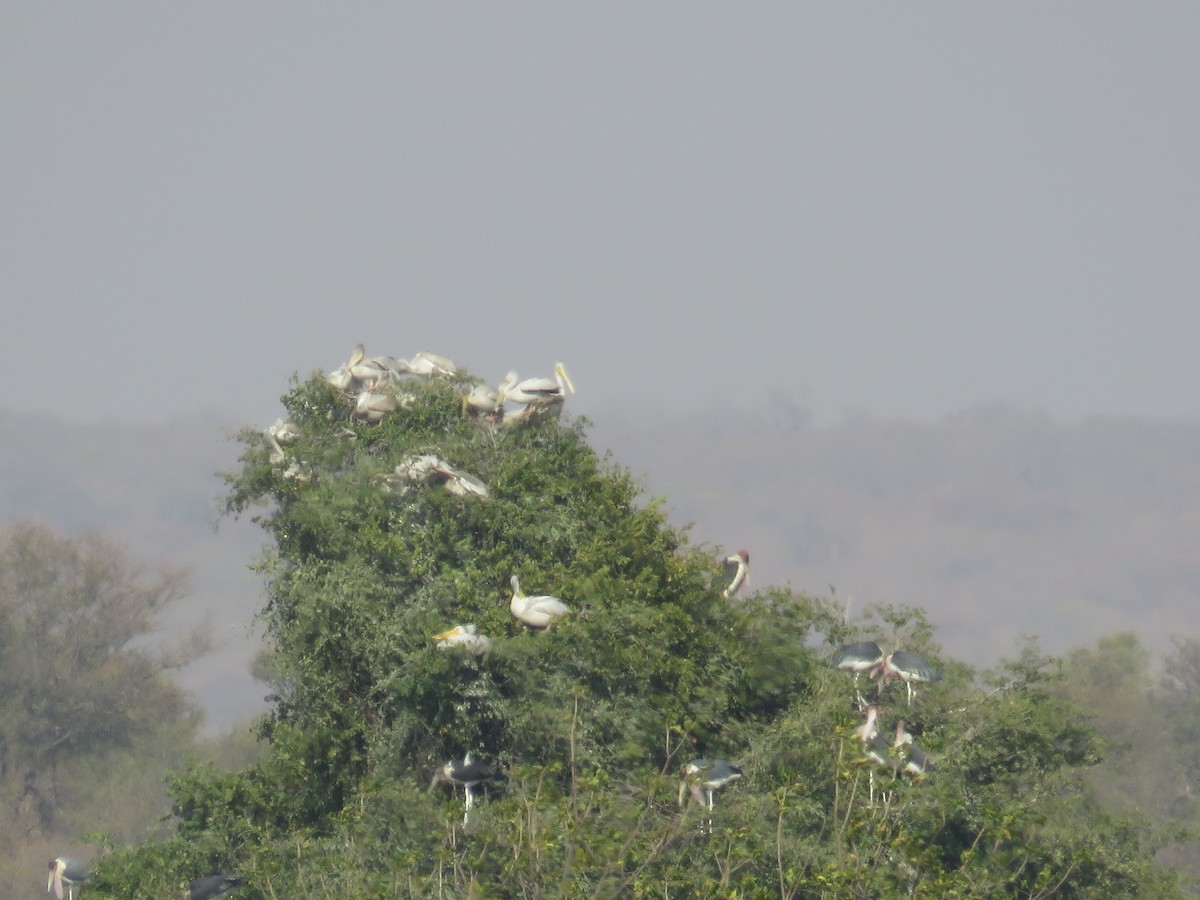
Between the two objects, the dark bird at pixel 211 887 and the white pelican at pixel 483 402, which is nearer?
the dark bird at pixel 211 887

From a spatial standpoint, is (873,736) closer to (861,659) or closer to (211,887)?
(861,659)

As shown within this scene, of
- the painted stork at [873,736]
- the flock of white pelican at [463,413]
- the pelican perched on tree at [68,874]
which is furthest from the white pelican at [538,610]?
the pelican perched on tree at [68,874]

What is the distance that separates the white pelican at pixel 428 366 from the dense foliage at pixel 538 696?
93 cm

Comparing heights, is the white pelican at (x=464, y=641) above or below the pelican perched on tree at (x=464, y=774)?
above

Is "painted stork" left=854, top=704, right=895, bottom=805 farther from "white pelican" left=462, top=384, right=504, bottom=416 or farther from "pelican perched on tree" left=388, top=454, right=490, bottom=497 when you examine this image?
"white pelican" left=462, top=384, right=504, bottom=416

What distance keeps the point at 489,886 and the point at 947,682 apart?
7689mm

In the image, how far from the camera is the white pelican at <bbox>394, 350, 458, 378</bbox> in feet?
78.4

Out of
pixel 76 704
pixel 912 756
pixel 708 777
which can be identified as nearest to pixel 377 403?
pixel 708 777

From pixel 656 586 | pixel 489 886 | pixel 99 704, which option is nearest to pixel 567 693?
pixel 656 586

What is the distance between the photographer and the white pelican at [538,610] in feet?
61.5

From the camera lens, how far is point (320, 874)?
16.2m

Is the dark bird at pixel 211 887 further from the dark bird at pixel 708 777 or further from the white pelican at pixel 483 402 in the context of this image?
the white pelican at pixel 483 402

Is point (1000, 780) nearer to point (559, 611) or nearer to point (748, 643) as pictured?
point (748, 643)

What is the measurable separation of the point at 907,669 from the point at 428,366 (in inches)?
277
